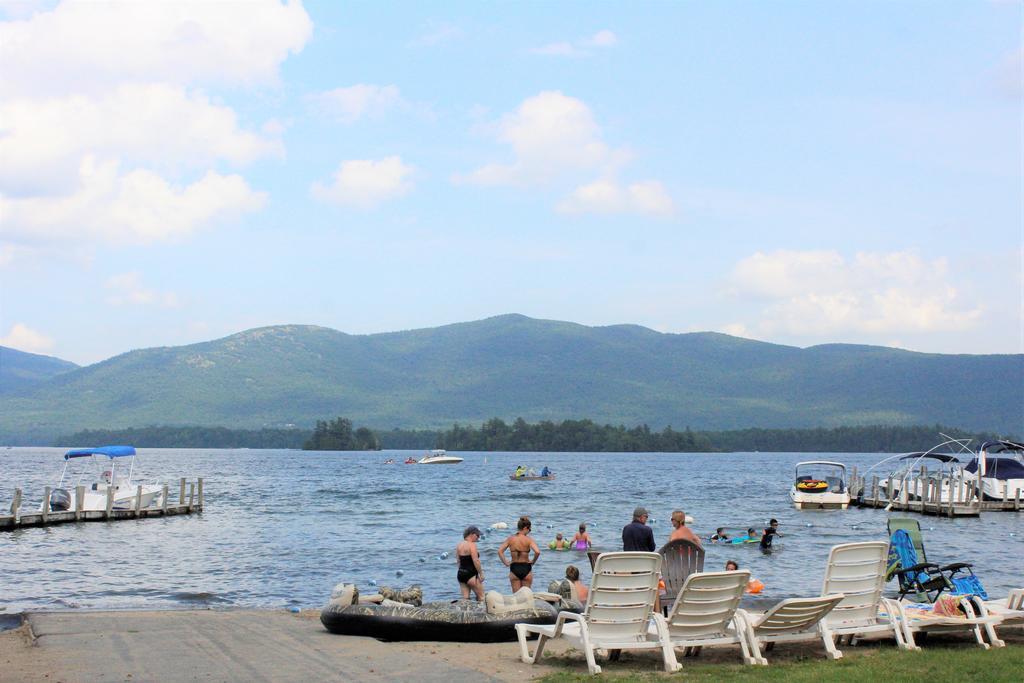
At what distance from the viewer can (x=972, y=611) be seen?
12.0 metres

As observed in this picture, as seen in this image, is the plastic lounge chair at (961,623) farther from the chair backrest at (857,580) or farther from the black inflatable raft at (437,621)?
the black inflatable raft at (437,621)

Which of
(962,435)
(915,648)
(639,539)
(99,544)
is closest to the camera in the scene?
(915,648)

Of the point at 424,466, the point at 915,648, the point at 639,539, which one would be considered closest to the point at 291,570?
→ the point at 639,539

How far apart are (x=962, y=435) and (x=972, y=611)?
180 metres

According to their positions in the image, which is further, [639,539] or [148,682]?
[639,539]

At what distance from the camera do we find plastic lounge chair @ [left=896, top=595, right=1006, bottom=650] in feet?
38.2

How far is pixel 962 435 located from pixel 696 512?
463ft

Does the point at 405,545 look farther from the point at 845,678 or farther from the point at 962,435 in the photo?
the point at 962,435

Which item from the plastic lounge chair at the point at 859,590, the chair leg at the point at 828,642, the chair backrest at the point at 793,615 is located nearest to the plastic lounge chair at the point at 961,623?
the plastic lounge chair at the point at 859,590

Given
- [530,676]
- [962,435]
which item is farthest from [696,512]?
[962,435]

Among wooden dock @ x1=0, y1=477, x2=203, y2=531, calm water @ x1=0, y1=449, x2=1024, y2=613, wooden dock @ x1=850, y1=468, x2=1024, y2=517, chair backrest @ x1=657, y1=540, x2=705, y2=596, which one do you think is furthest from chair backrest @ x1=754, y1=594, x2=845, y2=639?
wooden dock @ x1=850, y1=468, x2=1024, y2=517

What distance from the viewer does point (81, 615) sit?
1677cm

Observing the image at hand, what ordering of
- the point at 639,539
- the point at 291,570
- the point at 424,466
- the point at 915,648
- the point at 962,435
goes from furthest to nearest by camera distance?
the point at 962,435 < the point at 424,466 < the point at 291,570 < the point at 639,539 < the point at 915,648

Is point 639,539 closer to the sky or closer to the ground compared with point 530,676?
closer to the sky
